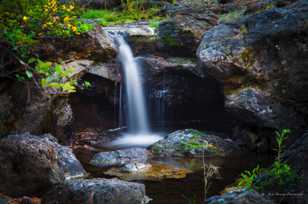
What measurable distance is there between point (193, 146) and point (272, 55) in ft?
8.14

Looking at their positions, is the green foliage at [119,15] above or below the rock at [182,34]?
above

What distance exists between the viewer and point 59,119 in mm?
9250

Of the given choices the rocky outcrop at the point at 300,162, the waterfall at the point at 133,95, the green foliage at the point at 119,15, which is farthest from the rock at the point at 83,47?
the rocky outcrop at the point at 300,162

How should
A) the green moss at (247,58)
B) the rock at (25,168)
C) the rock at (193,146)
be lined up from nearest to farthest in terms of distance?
the rock at (25,168) → the rock at (193,146) → the green moss at (247,58)

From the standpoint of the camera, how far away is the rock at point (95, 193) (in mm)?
5812

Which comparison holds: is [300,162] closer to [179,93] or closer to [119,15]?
[179,93]

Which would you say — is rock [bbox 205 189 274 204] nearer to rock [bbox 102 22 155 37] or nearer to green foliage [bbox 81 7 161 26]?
rock [bbox 102 22 155 37]

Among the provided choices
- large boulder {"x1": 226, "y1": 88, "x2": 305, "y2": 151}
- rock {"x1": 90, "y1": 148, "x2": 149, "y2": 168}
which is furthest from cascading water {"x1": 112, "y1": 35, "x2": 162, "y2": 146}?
large boulder {"x1": 226, "y1": 88, "x2": 305, "y2": 151}

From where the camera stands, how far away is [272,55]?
9.46 meters

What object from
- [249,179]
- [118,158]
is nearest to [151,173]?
[118,158]

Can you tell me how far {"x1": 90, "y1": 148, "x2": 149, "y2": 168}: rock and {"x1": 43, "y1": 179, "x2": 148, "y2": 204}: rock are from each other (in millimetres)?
1999

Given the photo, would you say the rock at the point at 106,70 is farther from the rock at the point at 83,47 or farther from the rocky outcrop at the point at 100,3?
the rocky outcrop at the point at 100,3

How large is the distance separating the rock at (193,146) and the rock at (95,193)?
2995 mm

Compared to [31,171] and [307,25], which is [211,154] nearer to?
[307,25]
